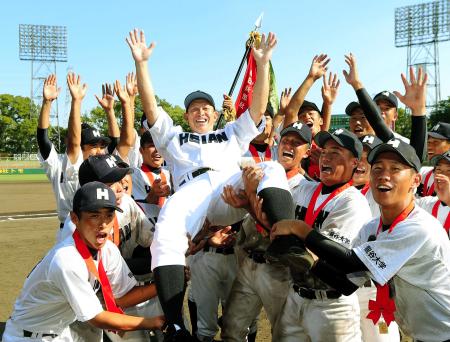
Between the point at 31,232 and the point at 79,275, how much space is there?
11074mm

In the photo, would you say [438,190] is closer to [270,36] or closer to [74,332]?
[270,36]

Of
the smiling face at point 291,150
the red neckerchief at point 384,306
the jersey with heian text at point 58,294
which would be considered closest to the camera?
the red neckerchief at point 384,306

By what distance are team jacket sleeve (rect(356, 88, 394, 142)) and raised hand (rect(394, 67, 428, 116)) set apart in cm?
30

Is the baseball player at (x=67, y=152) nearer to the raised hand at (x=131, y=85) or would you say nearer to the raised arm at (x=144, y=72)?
the raised hand at (x=131, y=85)

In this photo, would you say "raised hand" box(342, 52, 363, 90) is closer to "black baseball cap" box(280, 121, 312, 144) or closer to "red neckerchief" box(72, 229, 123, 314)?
"black baseball cap" box(280, 121, 312, 144)

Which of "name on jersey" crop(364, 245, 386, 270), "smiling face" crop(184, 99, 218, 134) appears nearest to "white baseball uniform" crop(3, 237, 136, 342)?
"smiling face" crop(184, 99, 218, 134)

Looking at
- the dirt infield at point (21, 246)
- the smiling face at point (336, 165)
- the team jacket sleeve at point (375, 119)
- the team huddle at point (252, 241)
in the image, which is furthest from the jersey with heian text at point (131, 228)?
the team jacket sleeve at point (375, 119)

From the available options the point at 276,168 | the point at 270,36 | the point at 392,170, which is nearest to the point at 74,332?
the point at 276,168

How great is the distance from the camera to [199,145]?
180 inches

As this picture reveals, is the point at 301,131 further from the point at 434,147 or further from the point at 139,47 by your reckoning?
the point at 434,147

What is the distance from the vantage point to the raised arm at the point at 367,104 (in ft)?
16.2

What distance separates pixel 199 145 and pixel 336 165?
1.33 m

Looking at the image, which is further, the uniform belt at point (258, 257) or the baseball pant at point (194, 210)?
the uniform belt at point (258, 257)

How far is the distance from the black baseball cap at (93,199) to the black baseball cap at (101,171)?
74 centimetres
